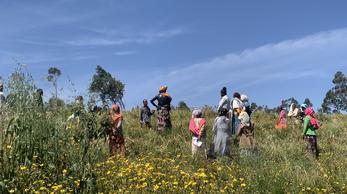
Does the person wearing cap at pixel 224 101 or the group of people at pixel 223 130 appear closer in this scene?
the group of people at pixel 223 130

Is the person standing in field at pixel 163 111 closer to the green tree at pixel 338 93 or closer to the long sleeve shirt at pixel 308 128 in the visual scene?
the long sleeve shirt at pixel 308 128

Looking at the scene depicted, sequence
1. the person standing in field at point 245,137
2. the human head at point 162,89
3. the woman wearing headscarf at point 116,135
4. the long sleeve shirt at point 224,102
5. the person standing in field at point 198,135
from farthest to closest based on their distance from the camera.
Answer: the human head at point 162,89
the long sleeve shirt at point 224,102
the person standing in field at point 198,135
the person standing in field at point 245,137
the woman wearing headscarf at point 116,135

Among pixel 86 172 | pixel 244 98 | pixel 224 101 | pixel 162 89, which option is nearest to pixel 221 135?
pixel 224 101

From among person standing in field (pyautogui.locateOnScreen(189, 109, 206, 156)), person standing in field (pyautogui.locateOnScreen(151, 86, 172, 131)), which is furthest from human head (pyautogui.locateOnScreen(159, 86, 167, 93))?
person standing in field (pyautogui.locateOnScreen(189, 109, 206, 156))

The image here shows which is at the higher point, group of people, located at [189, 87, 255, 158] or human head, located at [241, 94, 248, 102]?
human head, located at [241, 94, 248, 102]

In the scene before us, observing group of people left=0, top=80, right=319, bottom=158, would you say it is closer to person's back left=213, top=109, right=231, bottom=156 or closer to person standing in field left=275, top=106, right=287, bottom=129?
person's back left=213, top=109, right=231, bottom=156

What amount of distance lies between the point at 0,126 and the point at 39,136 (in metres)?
0.63

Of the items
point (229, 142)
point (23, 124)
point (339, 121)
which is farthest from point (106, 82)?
A: point (23, 124)

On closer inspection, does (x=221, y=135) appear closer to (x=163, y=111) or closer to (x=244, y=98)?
(x=244, y=98)

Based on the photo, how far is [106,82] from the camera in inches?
3103

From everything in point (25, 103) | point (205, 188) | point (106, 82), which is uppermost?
point (106, 82)

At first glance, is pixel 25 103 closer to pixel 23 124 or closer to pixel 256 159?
pixel 23 124

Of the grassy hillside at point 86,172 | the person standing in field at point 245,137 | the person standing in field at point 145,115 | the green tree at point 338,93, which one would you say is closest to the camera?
the grassy hillside at point 86,172

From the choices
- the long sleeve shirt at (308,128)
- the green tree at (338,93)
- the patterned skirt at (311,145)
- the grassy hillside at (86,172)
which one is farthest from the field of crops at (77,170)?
the green tree at (338,93)
